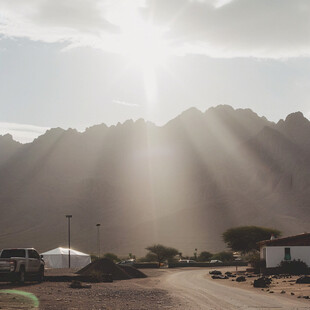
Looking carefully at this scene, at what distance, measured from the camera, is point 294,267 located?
163 feet

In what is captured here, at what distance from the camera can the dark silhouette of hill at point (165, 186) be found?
142 meters

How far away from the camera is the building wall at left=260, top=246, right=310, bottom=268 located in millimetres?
52656

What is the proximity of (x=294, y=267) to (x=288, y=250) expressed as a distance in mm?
3774

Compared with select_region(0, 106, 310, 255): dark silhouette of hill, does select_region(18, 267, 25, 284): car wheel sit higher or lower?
lower

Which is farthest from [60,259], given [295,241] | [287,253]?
[295,241]

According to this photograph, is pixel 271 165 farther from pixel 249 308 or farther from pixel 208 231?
pixel 249 308

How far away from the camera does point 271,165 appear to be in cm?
16600

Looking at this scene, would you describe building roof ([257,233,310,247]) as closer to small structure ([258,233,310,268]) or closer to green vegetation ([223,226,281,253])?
small structure ([258,233,310,268])

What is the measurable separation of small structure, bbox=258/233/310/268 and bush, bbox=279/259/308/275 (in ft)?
5.59

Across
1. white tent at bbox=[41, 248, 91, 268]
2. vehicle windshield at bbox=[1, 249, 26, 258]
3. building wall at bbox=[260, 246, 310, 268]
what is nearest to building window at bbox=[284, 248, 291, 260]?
building wall at bbox=[260, 246, 310, 268]

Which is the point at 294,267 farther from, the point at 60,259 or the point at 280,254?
the point at 60,259

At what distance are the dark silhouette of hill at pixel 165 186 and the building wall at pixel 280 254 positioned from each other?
263 ft

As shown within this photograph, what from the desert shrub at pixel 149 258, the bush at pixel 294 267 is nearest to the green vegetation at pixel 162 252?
the desert shrub at pixel 149 258

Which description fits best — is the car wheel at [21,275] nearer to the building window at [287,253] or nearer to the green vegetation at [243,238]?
the building window at [287,253]
